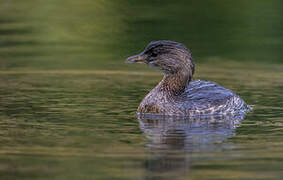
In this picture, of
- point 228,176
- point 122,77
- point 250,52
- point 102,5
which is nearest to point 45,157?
point 228,176

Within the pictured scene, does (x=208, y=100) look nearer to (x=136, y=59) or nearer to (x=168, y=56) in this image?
(x=168, y=56)

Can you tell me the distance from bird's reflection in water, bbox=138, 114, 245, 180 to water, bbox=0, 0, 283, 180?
0.01 metres

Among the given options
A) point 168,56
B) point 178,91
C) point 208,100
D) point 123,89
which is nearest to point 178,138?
point 208,100

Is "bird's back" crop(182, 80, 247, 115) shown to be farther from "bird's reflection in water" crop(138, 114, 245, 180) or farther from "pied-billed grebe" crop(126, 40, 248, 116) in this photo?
"bird's reflection in water" crop(138, 114, 245, 180)

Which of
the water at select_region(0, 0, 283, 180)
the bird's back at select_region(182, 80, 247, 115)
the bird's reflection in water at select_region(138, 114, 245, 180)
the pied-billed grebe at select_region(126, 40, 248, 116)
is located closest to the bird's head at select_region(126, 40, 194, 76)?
the pied-billed grebe at select_region(126, 40, 248, 116)

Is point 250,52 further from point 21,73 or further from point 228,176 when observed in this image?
point 228,176

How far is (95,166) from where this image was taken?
31.2 ft

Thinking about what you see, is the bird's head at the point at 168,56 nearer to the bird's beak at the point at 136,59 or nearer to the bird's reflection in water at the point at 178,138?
the bird's beak at the point at 136,59

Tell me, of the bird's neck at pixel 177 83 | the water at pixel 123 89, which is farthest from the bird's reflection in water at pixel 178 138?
the bird's neck at pixel 177 83

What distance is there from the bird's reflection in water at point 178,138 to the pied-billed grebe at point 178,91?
200mm

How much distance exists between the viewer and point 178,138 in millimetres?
11203

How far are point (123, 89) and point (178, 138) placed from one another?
4.47 metres

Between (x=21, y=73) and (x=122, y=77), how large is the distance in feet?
6.82

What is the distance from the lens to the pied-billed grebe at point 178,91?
1350 cm
